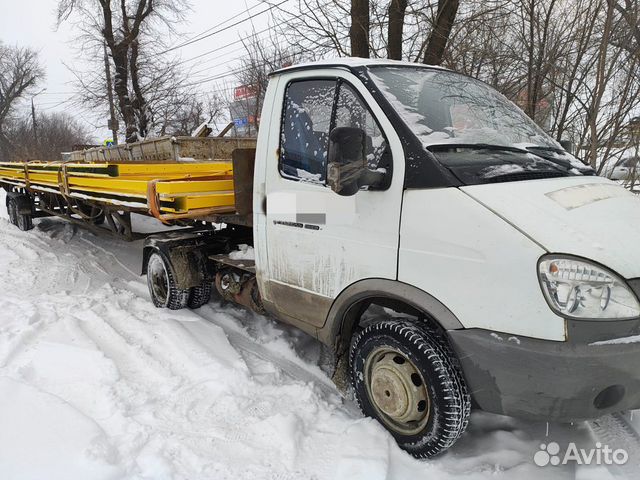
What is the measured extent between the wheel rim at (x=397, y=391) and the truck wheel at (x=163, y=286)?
2.50m

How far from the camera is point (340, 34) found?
7.80 metres

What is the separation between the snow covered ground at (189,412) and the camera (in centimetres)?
254

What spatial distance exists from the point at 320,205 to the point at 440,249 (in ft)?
3.08

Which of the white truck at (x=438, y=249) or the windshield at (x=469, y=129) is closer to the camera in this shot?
the white truck at (x=438, y=249)

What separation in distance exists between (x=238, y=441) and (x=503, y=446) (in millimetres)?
1608

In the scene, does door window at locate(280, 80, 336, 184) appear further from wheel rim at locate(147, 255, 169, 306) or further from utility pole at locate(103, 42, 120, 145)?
utility pole at locate(103, 42, 120, 145)

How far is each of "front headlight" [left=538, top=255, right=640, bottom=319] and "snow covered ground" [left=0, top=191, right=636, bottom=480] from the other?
1.02m

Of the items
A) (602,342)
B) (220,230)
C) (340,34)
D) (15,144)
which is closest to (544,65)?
(340,34)

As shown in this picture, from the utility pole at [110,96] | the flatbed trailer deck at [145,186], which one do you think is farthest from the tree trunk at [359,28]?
the utility pole at [110,96]

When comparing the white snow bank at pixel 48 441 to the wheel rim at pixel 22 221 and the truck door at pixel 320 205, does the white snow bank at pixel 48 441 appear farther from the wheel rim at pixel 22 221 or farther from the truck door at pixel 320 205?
the wheel rim at pixel 22 221

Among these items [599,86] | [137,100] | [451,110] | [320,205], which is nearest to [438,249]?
[320,205]

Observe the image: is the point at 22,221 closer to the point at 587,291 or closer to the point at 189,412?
the point at 189,412

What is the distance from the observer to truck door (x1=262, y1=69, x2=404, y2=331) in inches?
107

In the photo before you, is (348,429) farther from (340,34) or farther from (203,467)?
(340,34)
